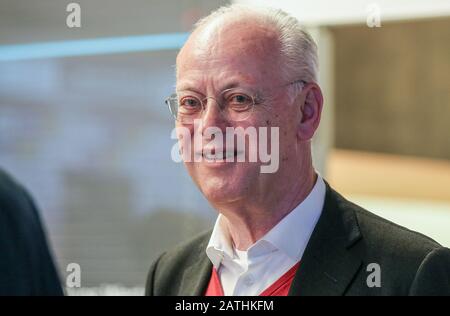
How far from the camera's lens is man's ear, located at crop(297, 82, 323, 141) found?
1.40 metres

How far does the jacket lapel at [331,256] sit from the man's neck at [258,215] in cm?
6

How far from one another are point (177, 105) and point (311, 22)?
1.98 ft

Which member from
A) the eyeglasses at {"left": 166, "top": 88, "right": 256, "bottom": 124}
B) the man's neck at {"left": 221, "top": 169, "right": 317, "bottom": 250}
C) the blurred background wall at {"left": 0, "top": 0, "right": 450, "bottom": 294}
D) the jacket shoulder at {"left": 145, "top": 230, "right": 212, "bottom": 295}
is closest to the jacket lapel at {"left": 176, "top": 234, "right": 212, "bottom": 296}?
the jacket shoulder at {"left": 145, "top": 230, "right": 212, "bottom": 295}

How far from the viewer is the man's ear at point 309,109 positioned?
1.40 m

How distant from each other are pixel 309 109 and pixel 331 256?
306mm

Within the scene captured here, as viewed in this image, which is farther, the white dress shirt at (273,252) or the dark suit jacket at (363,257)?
the white dress shirt at (273,252)

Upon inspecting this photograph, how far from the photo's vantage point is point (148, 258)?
213 centimetres

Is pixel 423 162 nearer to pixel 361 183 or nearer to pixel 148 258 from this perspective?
pixel 361 183

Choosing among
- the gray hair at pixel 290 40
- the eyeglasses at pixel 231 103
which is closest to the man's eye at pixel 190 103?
the eyeglasses at pixel 231 103

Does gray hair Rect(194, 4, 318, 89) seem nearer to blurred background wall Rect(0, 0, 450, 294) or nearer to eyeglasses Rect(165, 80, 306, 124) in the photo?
eyeglasses Rect(165, 80, 306, 124)

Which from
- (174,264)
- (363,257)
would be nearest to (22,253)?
(174,264)

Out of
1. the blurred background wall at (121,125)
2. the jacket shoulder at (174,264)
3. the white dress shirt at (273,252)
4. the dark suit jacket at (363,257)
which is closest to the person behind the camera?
the dark suit jacket at (363,257)

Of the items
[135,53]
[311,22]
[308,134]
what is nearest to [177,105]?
[308,134]

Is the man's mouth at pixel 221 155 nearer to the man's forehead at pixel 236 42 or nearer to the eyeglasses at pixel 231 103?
the eyeglasses at pixel 231 103
